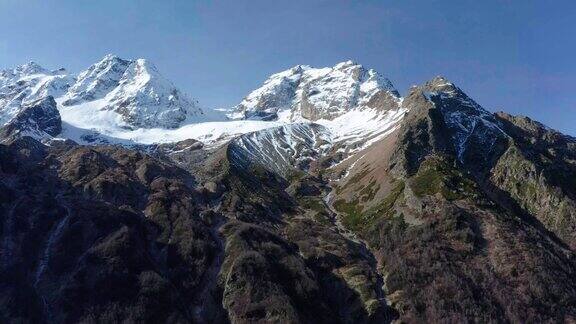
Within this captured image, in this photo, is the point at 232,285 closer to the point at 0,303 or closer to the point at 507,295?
the point at 0,303

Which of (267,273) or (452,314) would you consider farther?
(267,273)

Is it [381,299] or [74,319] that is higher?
[381,299]

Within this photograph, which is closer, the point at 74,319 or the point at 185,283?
the point at 74,319

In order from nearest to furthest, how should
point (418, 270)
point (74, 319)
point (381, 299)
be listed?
point (74, 319)
point (381, 299)
point (418, 270)

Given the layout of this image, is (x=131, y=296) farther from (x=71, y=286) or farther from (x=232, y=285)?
(x=232, y=285)

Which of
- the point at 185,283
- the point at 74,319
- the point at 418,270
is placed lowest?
the point at 74,319

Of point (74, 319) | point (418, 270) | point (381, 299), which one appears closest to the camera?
point (74, 319)

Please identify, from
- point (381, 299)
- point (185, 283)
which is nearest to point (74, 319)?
point (185, 283)

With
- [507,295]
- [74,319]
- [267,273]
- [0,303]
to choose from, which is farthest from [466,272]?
[0,303]

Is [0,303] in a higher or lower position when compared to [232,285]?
lower
